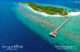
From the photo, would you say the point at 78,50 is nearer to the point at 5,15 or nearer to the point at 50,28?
the point at 50,28

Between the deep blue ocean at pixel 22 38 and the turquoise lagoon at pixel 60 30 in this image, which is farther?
the turquoise lagoon at pixel 60 30

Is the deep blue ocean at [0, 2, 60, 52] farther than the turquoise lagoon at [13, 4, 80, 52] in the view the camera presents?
No

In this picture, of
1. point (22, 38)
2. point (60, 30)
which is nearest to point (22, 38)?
point (22, 38)

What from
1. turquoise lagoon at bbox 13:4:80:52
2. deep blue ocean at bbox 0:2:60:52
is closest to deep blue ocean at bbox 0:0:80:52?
deep blue ocean at bbox 0:2:60:52

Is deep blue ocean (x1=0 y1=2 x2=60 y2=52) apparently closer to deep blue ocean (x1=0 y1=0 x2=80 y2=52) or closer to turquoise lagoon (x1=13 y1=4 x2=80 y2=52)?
deep blue ocean (x1=0 y1=0 x2=80 y2=52)

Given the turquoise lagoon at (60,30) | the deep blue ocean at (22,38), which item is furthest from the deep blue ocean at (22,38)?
the turquoise lagoon at (60,30)

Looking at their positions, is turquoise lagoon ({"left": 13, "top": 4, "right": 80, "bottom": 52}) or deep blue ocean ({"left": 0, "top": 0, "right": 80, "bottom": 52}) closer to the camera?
deep blue ocean ({"left": 0, "top": 0, "right": 80, "bottom": 52})

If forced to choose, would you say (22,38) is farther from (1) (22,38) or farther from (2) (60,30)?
(2) (60,30)

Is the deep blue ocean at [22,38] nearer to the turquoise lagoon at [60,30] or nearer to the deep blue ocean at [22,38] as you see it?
the deep blue ocean at [22,38]

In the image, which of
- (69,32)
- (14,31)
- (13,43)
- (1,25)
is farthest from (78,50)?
(1,25)
